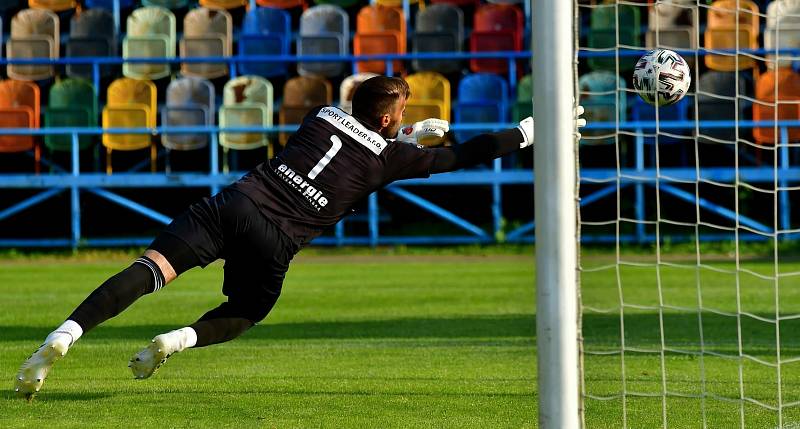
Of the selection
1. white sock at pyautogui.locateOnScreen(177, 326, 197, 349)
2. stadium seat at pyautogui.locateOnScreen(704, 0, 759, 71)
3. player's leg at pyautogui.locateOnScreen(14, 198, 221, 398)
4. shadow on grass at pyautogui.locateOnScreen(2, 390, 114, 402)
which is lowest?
shadow on grass at pyautogui.locateOnScreen(2, 390, 114, 402)

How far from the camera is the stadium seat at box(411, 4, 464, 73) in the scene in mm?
22984

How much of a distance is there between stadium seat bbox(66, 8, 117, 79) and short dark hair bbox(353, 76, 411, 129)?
1780cm

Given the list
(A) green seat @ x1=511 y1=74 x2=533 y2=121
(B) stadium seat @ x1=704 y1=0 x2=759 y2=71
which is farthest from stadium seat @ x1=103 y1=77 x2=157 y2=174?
(B) stadium seat @ x1=704 y1=0 x2=759 y2=71

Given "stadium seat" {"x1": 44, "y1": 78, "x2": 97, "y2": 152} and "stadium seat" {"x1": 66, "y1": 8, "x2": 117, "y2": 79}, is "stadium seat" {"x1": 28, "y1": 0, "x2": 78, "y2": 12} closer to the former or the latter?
"stadium seat" {"x1": 66, "y1": 8, "x2": 117, "y2": 79}

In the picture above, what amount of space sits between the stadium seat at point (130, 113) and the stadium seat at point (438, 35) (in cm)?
467

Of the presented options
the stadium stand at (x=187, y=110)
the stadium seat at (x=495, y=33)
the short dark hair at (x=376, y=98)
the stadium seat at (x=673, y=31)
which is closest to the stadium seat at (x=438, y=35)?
the stadium seat at (x=495, y=33)

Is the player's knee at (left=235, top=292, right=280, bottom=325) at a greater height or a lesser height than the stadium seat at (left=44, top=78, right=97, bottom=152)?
lesser

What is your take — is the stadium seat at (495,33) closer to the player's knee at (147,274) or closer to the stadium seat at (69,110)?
the stadium seat at (69,110)

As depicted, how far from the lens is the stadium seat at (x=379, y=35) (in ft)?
76.0

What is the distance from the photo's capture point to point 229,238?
21.6 ft

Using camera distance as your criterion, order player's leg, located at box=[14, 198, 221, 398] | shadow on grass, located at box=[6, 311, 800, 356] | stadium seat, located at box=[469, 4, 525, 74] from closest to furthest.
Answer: player's leg, located at box=[14, 198, 221, 398] → shadow on grass, located at box=[6, 311, 800, 356] → stadium seat, located at box=[469, 4, 525, 74]

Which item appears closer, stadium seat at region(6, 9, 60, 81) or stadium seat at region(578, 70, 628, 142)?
stadium seat at region(578, 70, 628, 142)

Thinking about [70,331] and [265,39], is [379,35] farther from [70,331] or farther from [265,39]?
[70,331]

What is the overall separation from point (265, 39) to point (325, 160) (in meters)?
17.4
